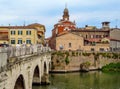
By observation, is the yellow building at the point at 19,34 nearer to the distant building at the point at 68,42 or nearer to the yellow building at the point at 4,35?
the yellow building at the point at 4,35

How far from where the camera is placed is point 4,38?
262 feet

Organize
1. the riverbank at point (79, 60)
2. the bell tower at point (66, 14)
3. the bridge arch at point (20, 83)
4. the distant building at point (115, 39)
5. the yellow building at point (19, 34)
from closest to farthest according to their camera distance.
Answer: the bridge arch at point (20, 83), the riverbank at point (79, 60), the yellow building at point (19, 34), the distant building at point (115, 39), the bell tower at point (66, 14)

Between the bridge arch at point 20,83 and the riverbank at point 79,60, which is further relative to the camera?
the riverbank at point 79,60

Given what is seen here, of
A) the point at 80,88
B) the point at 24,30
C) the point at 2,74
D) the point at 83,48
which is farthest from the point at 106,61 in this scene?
the point at 2,74

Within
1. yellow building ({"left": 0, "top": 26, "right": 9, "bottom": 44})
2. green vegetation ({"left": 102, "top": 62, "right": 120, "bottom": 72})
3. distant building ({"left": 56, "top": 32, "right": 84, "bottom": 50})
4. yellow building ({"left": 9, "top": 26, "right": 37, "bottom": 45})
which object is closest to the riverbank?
green vegetation ({"left": 102, "top": 62, "right": 120, "bottom": 72})

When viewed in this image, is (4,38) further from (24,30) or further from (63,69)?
(63,69)

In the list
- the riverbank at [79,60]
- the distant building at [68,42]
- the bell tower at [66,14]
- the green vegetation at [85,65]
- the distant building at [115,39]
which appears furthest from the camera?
the bell tower at [66,14]

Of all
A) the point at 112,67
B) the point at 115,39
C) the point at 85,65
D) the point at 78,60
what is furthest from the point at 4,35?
the point at 115,39

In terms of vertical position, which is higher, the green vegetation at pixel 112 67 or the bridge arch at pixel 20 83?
the bridge arch at pixel 20 83

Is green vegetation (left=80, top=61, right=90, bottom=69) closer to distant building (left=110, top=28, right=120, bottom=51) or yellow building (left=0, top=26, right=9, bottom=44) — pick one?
distant building (left=110, top=28, right=120, bottom=51)

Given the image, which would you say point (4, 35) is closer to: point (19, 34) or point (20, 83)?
point (19, 34)

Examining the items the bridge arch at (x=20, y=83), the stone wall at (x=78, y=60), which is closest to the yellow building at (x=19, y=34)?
the stone wall at (x=78, y=60)

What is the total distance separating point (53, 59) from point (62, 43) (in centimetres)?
1314

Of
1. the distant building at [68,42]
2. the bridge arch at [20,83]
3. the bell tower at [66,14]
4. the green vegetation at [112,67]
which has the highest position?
the bell tower at [66,14]
